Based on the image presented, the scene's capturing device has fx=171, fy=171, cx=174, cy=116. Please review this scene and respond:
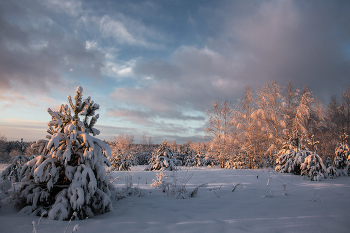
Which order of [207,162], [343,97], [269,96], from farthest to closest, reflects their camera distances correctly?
1. [207,162]
2. [343,97]
3. [269,96]

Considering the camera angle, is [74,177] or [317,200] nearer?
[74,177]

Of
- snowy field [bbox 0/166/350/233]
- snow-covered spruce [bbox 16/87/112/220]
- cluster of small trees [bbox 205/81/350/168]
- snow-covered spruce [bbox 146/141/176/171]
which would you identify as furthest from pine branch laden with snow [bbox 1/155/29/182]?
cluster of small trees [bbox 205/81/350/168]

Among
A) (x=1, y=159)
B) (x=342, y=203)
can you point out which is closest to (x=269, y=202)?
(x=342, y=203)

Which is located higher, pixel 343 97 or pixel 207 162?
pixel 343 97

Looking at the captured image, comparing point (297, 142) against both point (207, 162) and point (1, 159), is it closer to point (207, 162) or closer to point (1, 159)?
point (207, 162)

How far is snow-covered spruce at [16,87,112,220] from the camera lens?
286 cm

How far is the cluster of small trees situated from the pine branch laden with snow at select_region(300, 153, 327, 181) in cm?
855

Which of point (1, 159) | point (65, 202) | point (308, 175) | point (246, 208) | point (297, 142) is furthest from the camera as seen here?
point (1, 159)

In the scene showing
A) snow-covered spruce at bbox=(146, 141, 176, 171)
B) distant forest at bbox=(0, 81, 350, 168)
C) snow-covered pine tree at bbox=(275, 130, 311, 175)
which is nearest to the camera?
snow-covered pine tree at bbox=(275, 130, 311, 175)

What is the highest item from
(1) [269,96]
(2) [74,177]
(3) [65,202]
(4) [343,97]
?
(4) [343,97]

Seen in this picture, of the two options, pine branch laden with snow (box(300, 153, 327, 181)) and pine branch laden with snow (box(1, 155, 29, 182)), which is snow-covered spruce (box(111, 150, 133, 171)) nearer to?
pine branch laden with snow (box(1, 155, 29, 182))

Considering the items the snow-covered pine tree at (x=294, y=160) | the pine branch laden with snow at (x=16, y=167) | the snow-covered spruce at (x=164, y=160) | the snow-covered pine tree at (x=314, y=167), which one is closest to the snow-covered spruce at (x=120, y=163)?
the snow-covered spruce at (x=164, y=160)

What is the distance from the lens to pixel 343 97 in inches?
816

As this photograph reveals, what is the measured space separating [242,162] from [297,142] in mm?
10115
